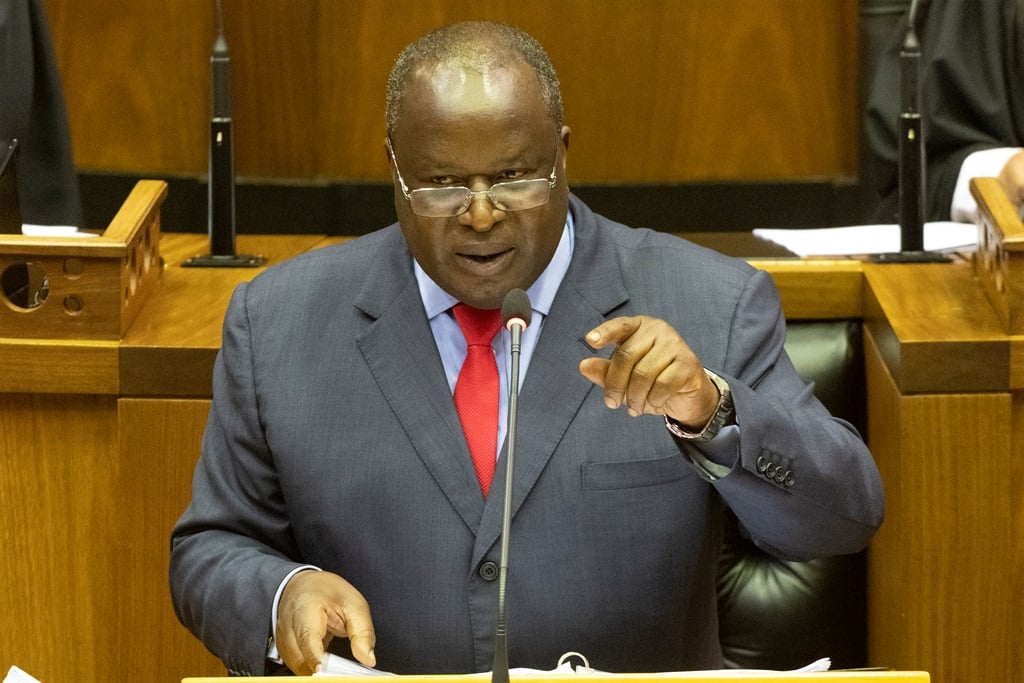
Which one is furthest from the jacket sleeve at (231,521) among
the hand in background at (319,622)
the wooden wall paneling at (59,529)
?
the wooden wall paneling at (59,529)

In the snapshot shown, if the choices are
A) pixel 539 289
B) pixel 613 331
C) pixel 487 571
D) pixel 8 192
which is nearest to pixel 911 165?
pixel 539 289

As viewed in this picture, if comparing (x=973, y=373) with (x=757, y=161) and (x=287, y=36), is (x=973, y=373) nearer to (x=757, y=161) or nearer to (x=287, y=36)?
(x=757, y=161)

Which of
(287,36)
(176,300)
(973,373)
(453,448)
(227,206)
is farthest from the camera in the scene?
(287,36)

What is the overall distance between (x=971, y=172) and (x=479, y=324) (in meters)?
1.35

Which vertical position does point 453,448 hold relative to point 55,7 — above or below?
below

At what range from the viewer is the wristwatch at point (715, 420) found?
1.72 m

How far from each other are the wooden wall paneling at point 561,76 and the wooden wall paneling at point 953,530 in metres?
1.91

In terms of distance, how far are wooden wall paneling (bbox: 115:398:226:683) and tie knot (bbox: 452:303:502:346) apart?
0.53m

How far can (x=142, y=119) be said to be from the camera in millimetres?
4250

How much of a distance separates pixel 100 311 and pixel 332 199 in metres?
1.80

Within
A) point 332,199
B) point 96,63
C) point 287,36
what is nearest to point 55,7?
point 96,63

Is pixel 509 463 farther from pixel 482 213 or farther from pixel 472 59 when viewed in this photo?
pixel 472 59

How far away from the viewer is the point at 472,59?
1.89 meters

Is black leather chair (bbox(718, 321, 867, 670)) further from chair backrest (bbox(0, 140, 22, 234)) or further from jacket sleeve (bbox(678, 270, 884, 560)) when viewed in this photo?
chair backrest (bbox(0, 140, 22, 234))
